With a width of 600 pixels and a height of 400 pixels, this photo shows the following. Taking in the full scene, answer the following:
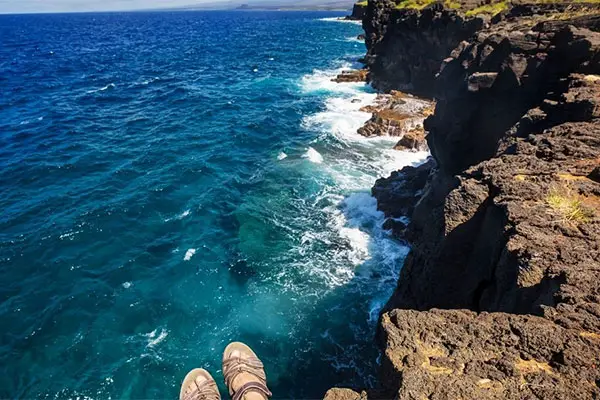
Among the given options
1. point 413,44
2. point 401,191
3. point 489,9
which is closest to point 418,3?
point 413,44

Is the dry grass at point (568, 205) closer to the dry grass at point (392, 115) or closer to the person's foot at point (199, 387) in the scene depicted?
the person's foot at point (199, 387)

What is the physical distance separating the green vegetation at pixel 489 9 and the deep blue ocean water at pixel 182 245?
62.7 feet

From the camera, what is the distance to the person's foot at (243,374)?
43.0ft

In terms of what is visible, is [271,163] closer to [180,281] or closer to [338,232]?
[338,232]

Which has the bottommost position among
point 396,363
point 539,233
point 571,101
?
point 396,363

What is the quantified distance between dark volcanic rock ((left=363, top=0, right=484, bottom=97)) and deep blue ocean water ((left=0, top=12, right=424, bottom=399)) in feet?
39.9

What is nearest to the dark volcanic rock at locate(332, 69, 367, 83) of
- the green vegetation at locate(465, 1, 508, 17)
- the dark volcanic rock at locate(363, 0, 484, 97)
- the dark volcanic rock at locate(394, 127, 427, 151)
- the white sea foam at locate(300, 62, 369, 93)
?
the white sea foam at locate(300, 62, 369, 93)

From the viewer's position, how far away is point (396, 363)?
289 inches

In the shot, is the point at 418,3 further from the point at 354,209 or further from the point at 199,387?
the point at 199,387

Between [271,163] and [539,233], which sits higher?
[539,233]

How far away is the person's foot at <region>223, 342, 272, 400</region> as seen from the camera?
13100 millimetres

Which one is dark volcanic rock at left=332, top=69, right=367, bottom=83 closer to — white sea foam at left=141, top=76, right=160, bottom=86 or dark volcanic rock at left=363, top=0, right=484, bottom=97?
dark volcanic rock at left=363, top=0, right=484, bottom=97

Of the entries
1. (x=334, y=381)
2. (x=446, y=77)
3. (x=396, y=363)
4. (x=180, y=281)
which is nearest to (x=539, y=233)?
(x=396, y=363)

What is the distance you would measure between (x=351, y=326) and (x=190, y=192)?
19.4 meters
